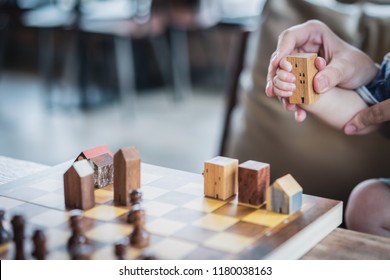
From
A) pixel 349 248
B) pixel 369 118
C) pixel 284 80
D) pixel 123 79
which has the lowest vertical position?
pixel 123 79

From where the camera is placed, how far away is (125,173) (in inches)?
37.4

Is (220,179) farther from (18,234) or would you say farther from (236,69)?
(236,69)

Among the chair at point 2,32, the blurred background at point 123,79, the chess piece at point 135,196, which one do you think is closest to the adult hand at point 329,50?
the chess piece at point 135,196

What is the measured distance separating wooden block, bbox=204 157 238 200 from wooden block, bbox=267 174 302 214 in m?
0.07

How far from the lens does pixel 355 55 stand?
4.32 ft

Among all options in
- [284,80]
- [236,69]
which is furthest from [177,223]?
[236,69]

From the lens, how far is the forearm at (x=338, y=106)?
126cm

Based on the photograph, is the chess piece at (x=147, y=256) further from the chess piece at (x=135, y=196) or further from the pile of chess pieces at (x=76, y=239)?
the chess piece at (x=135, y=196)

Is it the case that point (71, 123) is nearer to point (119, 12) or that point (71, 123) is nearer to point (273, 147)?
point (119, 12)

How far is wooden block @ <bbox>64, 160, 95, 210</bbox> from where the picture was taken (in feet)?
2.99

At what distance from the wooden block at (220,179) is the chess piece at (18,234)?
0.93ft

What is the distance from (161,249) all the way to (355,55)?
0.71 meters

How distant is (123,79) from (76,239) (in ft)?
11.7
